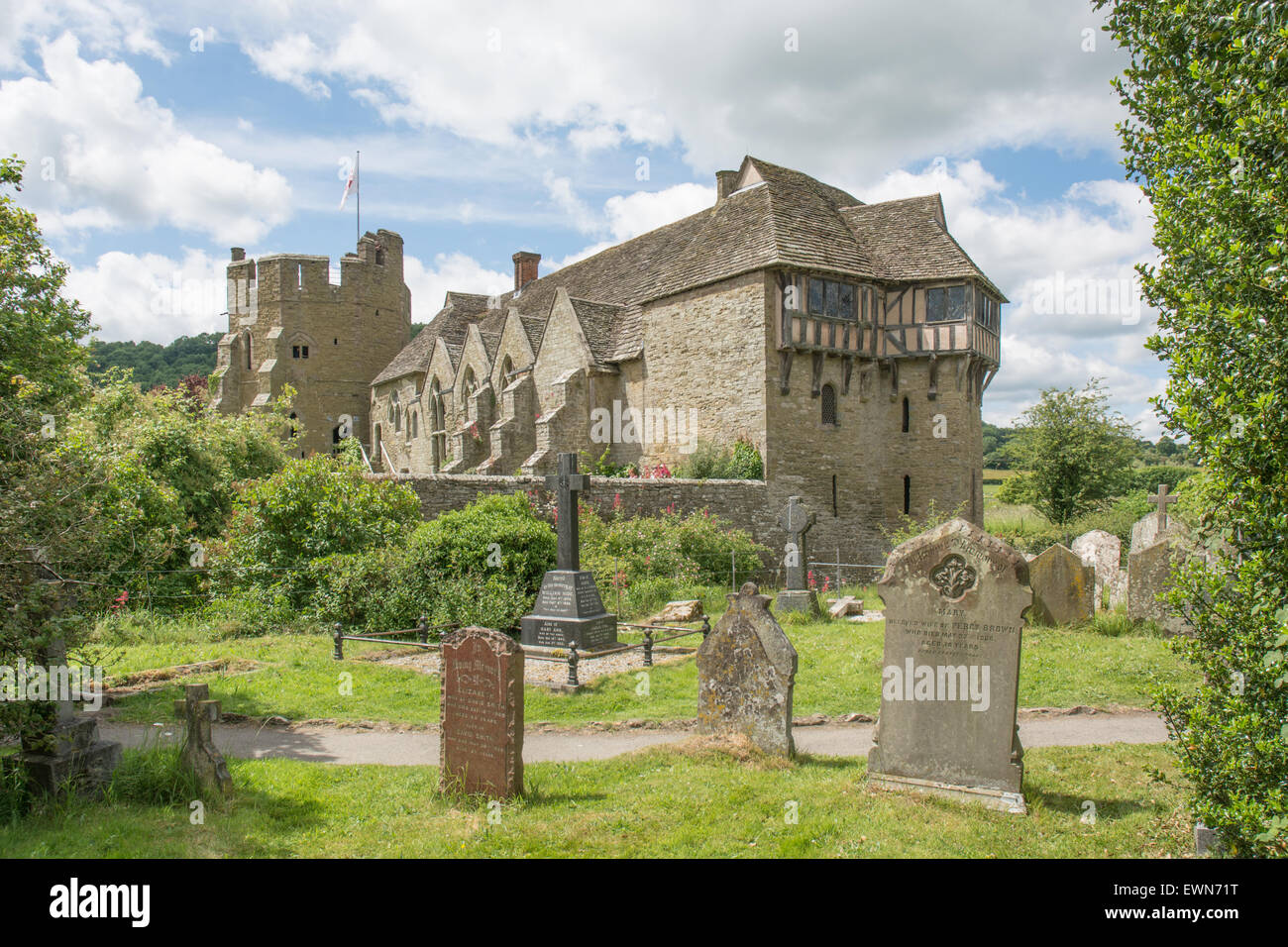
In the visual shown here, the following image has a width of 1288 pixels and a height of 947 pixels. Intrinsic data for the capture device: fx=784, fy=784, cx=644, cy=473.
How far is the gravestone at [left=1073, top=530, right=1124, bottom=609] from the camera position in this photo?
16.6 m

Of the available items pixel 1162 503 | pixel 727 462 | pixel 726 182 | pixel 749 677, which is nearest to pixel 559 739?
pixel 749 677

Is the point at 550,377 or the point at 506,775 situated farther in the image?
the point at 550,377

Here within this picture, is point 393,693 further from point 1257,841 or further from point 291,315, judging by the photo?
point 291,315

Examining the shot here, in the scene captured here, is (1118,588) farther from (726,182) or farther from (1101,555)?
(726,182)

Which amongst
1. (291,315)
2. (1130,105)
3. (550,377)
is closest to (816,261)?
(550,377)

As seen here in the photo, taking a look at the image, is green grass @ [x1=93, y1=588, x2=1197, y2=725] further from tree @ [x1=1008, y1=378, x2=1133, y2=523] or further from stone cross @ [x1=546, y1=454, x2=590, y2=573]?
tree @ [x1=1008, y1=378, x2=1133, y2=523]

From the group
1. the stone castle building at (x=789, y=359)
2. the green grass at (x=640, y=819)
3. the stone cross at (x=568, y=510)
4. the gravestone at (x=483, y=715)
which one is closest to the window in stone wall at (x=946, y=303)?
the stone castle building at (x=789, y=359)

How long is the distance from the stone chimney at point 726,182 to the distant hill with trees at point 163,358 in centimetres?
4641

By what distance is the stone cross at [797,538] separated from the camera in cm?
1684

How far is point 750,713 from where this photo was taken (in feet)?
25.6

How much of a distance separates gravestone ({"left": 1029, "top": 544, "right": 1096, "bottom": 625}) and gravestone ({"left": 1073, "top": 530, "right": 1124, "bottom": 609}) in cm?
258

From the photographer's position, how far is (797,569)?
1686 centimetres

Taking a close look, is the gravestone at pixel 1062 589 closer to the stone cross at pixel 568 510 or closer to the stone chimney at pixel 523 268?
the stone cross at pixel 568 510

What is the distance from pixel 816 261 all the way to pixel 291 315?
31760 millimetres
